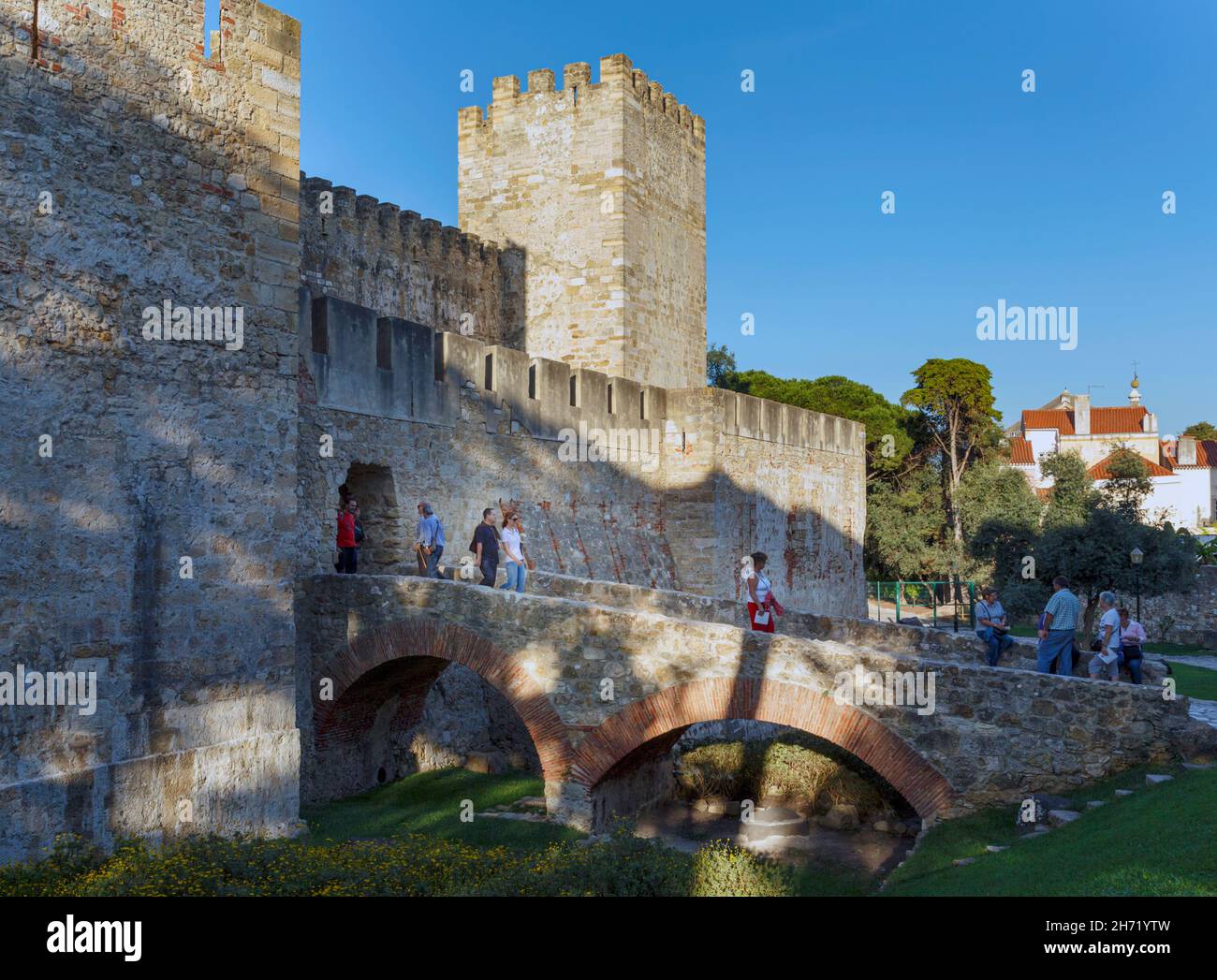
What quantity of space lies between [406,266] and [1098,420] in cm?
5374

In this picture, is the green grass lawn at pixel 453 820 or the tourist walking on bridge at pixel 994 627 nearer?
the green grass lawn at pixel 453 820

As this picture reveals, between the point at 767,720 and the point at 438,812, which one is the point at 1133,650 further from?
the point at 438,812

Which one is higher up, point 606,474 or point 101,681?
point 606,474

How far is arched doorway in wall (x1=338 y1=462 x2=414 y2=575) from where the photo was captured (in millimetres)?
13070

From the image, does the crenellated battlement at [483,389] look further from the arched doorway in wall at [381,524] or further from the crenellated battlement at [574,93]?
the crenellated battlement at [574,93]

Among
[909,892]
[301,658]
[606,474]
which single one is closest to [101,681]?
[301,658]

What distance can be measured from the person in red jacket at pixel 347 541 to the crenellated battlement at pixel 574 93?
1177cm

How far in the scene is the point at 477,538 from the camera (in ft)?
41.0

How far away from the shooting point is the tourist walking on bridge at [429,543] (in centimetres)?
1245

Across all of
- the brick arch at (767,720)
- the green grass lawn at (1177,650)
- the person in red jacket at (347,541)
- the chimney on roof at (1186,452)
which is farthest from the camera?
the chimney on roof at (1186,452)

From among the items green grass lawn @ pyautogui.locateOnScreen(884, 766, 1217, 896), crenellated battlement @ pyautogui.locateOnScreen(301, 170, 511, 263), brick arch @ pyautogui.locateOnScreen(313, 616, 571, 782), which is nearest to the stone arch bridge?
brick arch @ pyautogui.locateOnScreen(313, 616, 571, 782)

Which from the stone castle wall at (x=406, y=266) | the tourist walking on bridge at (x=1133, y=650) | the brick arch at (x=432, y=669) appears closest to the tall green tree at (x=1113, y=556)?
the tourist walking on bridge at (x=1133, y=650)
